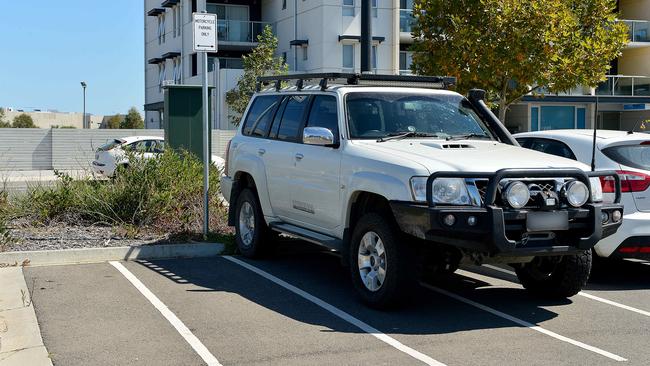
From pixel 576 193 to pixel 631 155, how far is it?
2136mm

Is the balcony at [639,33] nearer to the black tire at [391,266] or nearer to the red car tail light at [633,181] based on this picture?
the red car tail light at [633,181]

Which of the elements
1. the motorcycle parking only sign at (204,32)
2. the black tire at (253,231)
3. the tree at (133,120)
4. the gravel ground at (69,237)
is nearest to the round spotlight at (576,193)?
the black tire at (253,231)

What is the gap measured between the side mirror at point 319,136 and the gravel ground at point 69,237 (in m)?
3.32

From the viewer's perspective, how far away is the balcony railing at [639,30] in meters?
40.1

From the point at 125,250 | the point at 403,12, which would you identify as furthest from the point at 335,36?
the point at 125,250

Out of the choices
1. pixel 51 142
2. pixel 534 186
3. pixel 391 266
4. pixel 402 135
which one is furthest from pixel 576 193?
pixel 51 142

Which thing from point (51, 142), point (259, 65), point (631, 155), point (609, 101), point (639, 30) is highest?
point (639, 30)

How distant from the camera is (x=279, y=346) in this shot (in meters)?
5.99

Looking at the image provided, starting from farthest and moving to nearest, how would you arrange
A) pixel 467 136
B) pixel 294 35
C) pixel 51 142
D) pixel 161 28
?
pixel 161 28 < pixel 294 35 < pixel 51 142 < pixel 467 136

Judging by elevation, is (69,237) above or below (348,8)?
below

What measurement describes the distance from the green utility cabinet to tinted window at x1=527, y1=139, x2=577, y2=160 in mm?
7099

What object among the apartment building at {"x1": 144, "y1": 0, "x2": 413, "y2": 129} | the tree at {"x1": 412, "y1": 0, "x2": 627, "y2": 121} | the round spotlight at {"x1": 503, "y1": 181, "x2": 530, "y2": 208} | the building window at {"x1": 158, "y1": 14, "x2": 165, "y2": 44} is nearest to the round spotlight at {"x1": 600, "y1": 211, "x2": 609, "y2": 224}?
the round spotlight at {"x1": 503, "y1": 181, "x2": 530, "y2": 208}

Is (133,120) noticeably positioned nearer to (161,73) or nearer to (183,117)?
(161,73)

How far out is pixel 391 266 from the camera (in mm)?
6688
